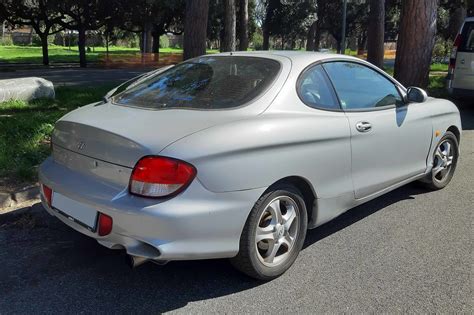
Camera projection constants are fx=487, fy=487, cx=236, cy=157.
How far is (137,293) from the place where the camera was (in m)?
3.09

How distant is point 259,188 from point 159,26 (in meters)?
33.9

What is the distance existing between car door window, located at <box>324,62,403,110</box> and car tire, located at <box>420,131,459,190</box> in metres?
1.03

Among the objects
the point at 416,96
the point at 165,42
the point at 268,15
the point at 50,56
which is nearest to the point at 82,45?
the point at 50,56

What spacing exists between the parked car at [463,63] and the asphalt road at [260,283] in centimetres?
645

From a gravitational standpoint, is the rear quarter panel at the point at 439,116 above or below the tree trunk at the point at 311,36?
below

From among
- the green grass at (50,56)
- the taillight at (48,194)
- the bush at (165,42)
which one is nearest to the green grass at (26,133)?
the taillight at (48,194)

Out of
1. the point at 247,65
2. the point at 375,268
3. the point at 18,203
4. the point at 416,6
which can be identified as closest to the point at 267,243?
the point at 375,268

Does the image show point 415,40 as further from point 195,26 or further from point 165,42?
point 165,42

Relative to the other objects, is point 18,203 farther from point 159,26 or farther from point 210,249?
point 159,26

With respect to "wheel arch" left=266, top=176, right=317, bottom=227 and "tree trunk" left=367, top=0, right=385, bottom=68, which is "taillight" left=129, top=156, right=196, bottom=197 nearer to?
"wheel arch" left=266, top=176, right=317, bottom=227

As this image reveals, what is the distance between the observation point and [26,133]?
252 inches

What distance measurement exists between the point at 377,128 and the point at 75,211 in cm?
241

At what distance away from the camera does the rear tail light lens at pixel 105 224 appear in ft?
9.27

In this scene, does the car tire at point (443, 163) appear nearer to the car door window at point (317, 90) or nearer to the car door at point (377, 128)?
the car door at point (377, 128)
